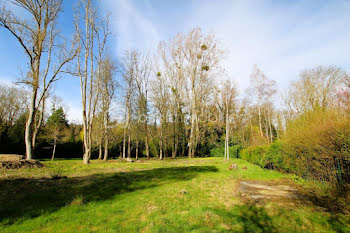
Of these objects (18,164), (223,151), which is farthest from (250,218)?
(223,151)

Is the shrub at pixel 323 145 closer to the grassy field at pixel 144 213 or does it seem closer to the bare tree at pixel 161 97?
the grassy field at pixel 144 213

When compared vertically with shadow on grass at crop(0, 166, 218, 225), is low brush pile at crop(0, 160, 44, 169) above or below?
above

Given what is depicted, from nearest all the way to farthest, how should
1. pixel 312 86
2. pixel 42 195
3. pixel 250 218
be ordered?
pixel 250 218 → pixel 42 195 → pixel 312 86

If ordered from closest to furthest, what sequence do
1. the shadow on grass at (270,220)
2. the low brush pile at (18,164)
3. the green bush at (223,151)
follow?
the shadow on grass at (270,220) < the low brush pile at (18,164) < the green bush at (223,151)

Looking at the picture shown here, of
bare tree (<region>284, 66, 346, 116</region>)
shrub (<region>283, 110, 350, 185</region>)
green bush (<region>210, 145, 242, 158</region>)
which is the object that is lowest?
green bush (<region>210, 145, 242, 158</region>)

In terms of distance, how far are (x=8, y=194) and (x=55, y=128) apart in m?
21.5

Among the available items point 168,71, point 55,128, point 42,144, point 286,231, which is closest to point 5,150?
point 42,144

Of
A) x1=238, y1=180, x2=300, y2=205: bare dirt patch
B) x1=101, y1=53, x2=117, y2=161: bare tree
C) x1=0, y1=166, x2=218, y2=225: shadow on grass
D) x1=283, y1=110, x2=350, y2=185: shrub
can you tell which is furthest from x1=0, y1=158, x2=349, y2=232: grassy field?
x1=101, y1=53, x2=117, y2=161: bare tree

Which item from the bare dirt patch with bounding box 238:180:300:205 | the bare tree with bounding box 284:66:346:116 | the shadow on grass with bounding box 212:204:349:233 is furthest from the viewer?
the bare tree with bounding box 284:66:346:116

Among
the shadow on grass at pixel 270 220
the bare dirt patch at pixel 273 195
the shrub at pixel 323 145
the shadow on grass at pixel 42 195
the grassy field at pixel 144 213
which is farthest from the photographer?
the bare dirt patch at pixel 273 195

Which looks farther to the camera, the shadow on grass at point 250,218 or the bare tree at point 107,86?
the bare tree at point 107,86

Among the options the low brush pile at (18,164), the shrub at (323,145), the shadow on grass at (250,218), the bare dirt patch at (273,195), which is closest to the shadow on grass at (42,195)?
the shadow on grass at (250,218)

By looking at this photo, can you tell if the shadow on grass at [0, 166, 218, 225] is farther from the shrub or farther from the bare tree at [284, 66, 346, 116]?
the bare tree at [284, 66, 346, 116]

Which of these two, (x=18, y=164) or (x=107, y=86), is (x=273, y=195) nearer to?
(x=18, y=164)
